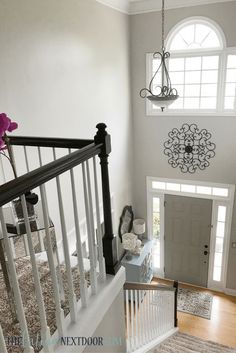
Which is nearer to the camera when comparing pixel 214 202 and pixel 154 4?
pixel 154 4

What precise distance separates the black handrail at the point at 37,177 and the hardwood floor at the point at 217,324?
5.01m

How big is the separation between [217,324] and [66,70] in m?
5.17

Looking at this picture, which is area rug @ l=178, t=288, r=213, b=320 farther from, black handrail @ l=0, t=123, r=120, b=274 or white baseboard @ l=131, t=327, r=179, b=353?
black handrail @ l=0, t=123, r=120, b=274

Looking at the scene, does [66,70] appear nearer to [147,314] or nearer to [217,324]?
[147,314]

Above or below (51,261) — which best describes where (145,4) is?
above

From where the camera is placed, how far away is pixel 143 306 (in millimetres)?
3684

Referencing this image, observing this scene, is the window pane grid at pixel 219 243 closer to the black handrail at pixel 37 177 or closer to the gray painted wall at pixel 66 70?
the gray painted wall at pixel 66 70

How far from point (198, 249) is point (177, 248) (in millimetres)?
472

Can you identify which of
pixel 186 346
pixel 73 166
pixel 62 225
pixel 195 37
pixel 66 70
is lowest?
pixel 186 346

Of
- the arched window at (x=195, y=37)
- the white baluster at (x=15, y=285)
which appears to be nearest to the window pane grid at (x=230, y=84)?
the arched window at (x=195, y=37)

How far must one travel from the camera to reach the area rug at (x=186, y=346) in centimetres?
387

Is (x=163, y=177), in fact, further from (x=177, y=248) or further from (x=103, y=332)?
(x=103, y=332)

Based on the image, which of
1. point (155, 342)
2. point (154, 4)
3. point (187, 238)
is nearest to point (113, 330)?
point (155, 342)

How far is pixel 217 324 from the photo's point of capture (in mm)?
5566
